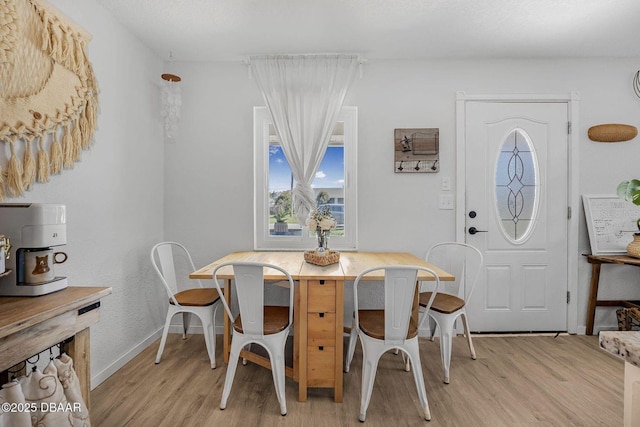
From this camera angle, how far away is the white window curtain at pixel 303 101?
112 inches

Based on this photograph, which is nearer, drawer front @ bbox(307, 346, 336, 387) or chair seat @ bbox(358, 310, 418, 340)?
chair seat @ bbox(358, 310, 418, 340)

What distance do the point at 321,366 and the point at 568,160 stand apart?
2.78 meters

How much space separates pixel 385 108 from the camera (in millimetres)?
2924

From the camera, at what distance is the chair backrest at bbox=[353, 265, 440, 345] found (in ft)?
5.57

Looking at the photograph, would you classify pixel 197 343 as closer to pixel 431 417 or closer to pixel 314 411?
pixel 314 411

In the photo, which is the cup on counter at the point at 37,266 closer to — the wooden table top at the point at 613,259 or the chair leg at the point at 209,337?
the chair leg at the point at 209,337

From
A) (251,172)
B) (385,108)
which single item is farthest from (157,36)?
(385,108)

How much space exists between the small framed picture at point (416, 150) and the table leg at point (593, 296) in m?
1.60

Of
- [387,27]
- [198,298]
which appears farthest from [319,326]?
[387,27]

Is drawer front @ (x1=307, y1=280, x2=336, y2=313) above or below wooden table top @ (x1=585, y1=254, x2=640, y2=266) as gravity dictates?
below

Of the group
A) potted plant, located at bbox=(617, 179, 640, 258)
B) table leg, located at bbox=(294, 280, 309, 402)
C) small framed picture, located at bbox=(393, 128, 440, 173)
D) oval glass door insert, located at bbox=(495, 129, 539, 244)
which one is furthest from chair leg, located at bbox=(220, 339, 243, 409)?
potted plant, located at bbox=(617, 179, 640, 258)

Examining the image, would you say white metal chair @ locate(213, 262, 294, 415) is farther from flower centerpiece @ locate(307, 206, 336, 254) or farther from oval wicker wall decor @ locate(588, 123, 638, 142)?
oval wicker wall decor @ locate(588, 123, 638, 142)

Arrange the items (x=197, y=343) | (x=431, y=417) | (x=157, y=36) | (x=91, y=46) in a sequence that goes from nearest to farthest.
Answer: (x=431, y=417), (x=91, y=46), (x=157, y=36), (x=197, y=343)

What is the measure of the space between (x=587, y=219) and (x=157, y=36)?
3.91 meters
